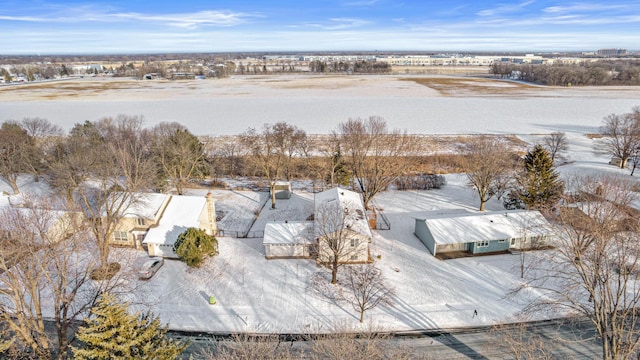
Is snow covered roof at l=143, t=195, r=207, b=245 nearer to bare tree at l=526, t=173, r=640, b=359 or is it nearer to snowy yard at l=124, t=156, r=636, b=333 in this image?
snowy yard at l=124, t=156, r=636, b=333

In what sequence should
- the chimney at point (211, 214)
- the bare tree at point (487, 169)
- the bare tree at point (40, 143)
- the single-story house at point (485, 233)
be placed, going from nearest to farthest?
the single-story house at point (485, 233) → the chimney at point (211, 214) → the bare tree at point (487, 169) → the bare tree at point (40, 143)

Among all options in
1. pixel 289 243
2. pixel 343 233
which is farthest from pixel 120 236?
pixel 343 233

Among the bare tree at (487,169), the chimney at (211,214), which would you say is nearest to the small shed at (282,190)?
the chimney at (211,214)

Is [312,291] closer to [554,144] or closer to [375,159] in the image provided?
[375,159]

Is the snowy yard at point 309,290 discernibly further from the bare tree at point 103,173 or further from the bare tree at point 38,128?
the bare tree at point 38,128

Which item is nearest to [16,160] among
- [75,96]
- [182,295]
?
[182,295]

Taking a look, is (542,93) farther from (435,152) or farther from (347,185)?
(347,185)

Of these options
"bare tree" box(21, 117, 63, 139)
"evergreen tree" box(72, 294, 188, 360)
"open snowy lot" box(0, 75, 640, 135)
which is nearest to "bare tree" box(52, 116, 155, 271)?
"bare tree" box(21, 117, 63, 139)
